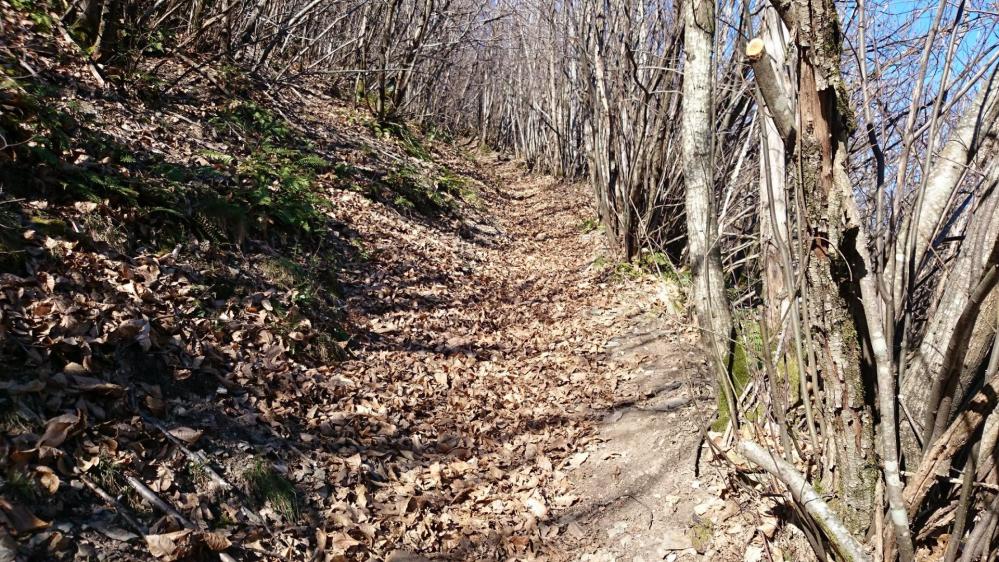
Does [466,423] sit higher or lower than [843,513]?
lower

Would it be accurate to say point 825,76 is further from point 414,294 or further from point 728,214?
point 414,294

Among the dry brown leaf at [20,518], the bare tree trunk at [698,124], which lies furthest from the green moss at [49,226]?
the bare tree trunk at [698,124]

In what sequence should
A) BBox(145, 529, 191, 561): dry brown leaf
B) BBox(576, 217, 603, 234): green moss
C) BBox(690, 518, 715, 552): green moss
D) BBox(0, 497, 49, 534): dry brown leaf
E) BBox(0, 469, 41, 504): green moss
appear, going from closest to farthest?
BBox(0, 497, 49, 534): dry brown leaf, BBox(0, 469, 41, 504): green moss, BBox(145, 529, 191, 561): dry brown leaf, BBox(690, 518, 715, 552): green moss, BBox(576, 217, 603, 234): green moss

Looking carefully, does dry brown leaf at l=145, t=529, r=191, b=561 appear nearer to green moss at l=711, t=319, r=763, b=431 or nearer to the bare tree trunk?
green moss at l=711, t=319, r=763, b=431

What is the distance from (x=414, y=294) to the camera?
23.2 ft

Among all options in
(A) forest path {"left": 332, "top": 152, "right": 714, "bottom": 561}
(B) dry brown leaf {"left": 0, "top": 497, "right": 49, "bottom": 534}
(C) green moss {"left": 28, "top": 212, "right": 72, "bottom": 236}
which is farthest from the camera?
(C) green moss {"left": 28, "top": 212, "right": 72, "bottom": 236}

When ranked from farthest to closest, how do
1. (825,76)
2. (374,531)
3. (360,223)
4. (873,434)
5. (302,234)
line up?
(360,223), (302,234), (374,531), (873,434), (825,76)

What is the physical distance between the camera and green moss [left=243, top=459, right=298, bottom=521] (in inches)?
132

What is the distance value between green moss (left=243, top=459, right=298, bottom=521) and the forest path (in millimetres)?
519

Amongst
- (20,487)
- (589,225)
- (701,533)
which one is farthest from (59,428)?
(589,225)

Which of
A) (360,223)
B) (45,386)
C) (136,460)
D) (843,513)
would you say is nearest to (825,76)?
(843,513)

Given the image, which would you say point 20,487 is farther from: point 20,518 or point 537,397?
point 537,397

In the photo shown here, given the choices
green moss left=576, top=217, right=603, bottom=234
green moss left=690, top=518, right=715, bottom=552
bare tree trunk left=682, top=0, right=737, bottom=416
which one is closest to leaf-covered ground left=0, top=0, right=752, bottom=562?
green moss left=690, top=518, right=715, bottom=552

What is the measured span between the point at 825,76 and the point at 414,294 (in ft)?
17.6
